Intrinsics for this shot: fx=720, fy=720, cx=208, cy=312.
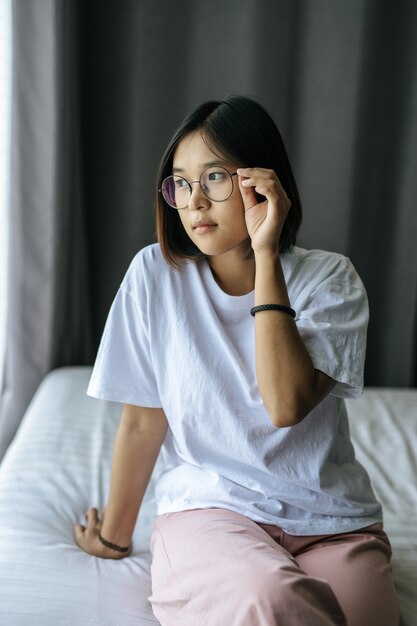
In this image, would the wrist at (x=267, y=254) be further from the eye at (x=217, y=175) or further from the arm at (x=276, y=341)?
the eye at (x=217, y=175)

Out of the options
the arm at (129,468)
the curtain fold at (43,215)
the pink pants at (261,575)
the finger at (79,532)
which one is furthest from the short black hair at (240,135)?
the curtain fold at (43,215)

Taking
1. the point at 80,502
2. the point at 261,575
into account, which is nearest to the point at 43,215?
the point at 80,502

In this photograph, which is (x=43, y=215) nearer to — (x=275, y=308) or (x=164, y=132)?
(x=164, y=132)

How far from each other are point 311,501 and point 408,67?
175 cm

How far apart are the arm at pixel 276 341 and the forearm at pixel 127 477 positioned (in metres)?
0.32

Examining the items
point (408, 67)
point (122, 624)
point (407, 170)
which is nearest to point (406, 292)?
point (407, 170)

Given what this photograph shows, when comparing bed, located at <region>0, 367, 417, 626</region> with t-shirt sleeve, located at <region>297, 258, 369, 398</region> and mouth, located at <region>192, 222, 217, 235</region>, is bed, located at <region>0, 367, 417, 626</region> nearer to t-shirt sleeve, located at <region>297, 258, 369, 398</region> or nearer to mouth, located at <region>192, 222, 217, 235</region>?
t-shirt sleeve, located at <region>297, 258, 369, 398</region>

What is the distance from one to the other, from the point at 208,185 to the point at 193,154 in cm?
6

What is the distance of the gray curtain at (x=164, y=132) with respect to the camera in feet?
7.48

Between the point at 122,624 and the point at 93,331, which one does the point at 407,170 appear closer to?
the point at 93,331

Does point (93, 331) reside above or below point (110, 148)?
below

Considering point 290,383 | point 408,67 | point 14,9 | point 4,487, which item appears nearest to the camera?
point 290,383

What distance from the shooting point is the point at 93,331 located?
2.57 m

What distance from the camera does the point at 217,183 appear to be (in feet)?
3.85
